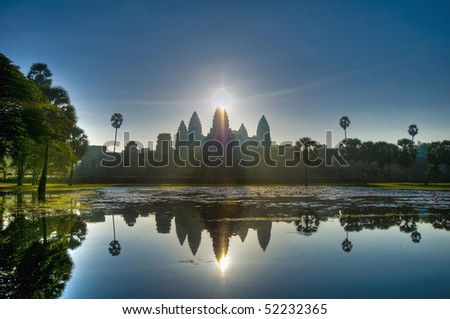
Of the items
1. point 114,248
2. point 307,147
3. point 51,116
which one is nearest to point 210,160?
point 307,147

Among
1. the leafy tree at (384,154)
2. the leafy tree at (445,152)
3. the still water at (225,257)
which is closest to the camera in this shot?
the still water at (225,257)

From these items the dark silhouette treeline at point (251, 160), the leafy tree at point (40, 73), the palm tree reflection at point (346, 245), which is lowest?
the palm tree reflection at point (346, 245)

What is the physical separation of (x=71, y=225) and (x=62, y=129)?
2173cm

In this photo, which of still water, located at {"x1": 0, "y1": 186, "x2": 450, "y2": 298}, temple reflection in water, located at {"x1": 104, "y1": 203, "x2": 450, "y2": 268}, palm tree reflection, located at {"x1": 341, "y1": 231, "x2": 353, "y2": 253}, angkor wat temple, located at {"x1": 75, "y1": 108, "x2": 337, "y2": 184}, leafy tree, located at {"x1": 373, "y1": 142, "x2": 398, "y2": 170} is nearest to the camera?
still water, located at {"x1": 0, "y1": 186, "x2": 450, "y2": 298}

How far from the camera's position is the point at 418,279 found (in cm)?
838

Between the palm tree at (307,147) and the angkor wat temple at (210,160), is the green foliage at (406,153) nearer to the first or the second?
the angkor wat temple at (210,160)

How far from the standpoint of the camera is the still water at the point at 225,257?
308 inches

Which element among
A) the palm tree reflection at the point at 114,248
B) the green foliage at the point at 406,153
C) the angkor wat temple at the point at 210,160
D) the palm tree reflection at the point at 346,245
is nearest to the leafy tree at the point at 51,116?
the palm tree reflection at the point at 114,248

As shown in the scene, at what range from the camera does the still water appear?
25.6ft

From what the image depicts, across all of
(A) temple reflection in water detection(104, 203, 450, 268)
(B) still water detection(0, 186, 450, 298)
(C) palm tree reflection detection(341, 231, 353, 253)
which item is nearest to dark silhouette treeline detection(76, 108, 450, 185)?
(A) temple reflection in water detection(104, 203, 450, 268)

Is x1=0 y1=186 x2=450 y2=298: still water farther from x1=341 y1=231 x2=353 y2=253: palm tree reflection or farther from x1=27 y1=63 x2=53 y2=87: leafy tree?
x1=27 y1=63 x2=53 y2=87: leafy tree

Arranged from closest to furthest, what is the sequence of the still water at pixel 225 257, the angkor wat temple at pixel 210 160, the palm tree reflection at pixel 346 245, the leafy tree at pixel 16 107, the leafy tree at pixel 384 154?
the still water at pixel 225 257, the palm tree reflection at pixel 346 245, the leafy tree at pixel 16 107, the angkor wat temple at pixel 210 160, the leafy tree at pixel 384 154

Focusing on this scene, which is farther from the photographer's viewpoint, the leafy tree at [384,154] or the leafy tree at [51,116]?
the leafy tree at [384,154]

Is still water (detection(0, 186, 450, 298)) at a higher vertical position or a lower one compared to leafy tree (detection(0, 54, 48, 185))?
lower
